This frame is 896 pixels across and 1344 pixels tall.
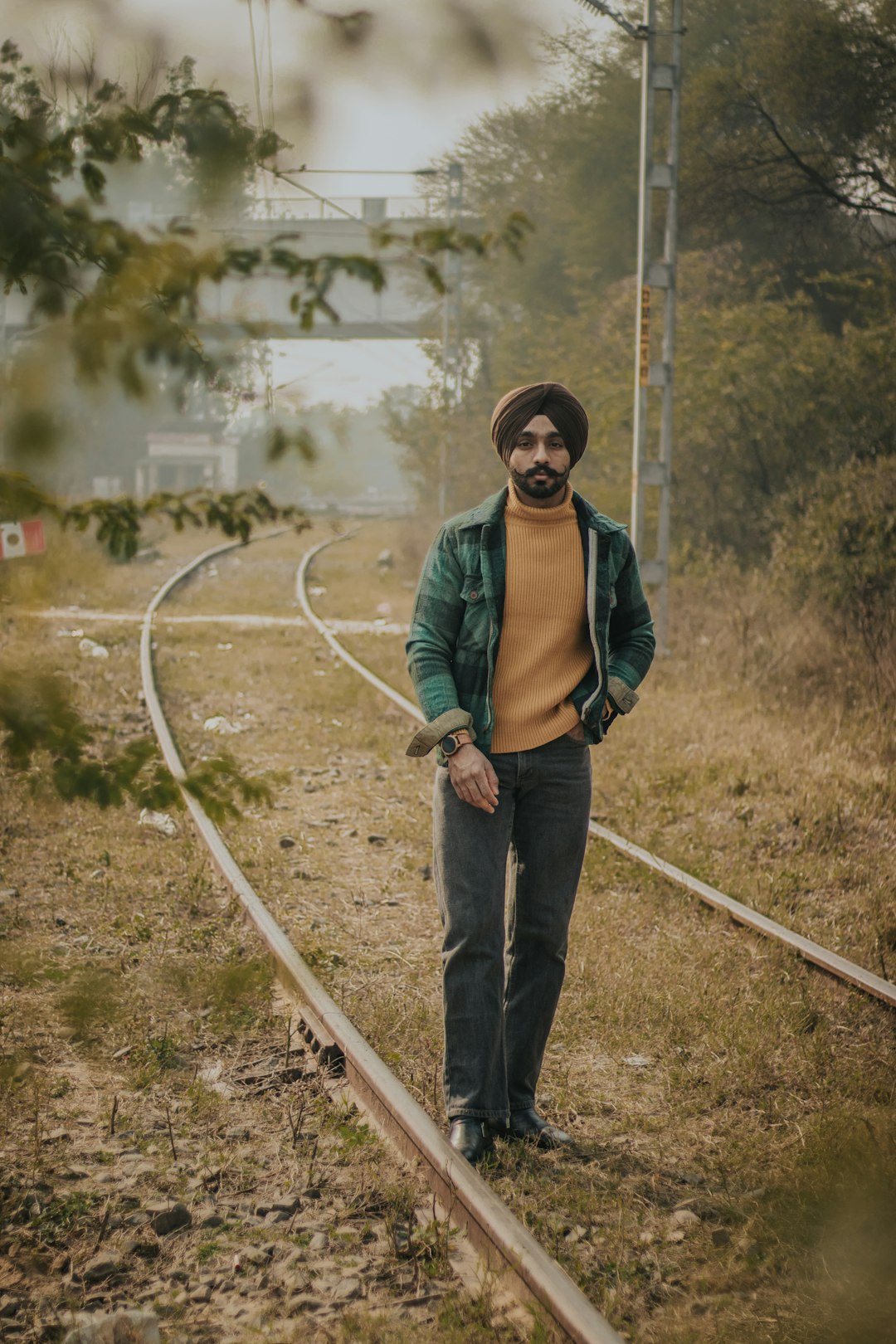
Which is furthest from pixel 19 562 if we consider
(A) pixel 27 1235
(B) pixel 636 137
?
(B) pixel 636 137

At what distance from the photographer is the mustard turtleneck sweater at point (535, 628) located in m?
3.84

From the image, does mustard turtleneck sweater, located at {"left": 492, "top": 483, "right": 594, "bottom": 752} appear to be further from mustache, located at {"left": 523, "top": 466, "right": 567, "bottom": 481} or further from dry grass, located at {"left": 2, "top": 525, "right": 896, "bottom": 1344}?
dry grass, located at {"left": 2, "top": 525, "right": 896, "bottom": 1344}

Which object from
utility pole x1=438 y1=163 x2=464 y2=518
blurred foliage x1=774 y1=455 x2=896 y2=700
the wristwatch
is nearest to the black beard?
the wristwatch

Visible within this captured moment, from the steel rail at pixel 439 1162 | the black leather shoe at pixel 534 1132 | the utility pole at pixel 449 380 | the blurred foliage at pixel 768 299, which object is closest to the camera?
A: the steel rail at pixel 439 1162

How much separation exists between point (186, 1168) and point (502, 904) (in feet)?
4.04

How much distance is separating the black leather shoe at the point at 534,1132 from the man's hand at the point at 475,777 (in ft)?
3.55

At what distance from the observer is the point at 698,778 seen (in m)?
8.88

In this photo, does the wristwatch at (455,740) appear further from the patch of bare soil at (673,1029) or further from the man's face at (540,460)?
the patch of bare soil at (673,1029)

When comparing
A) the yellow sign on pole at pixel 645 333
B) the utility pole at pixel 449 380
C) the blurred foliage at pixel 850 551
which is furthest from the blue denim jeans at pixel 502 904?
the utility pole at pixel 449 380

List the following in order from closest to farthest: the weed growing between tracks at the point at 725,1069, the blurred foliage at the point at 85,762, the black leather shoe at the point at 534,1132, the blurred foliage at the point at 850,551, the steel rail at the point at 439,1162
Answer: the blurred foliage at the point at 85,762 → the steel rail at the point at 439,1162 → the weed growing between tracks at the point at 725,1069 → the black leather shoe at the point at 534,1132 → the blurred foliage at the point at 850,551

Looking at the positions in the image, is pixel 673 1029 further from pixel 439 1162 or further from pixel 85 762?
pixel 85 762

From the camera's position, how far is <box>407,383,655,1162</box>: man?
3.79 meters

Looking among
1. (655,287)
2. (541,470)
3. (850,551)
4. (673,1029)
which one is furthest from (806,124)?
(541,470)

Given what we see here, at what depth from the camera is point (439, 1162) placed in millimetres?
3639
